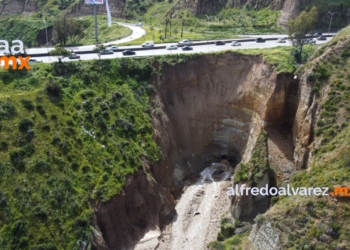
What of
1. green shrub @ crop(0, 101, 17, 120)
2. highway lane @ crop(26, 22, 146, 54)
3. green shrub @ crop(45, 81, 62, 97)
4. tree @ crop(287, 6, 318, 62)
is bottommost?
green shrub @ crop(0, 101, 17, 120)

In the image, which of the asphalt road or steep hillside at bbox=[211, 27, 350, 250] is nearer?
steep hillside at bbox=[211, 27, 350, 250]

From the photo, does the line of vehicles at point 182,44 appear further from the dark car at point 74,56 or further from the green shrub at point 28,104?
the green shrub at point 28,104

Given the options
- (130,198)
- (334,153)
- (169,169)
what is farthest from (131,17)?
(334,153)

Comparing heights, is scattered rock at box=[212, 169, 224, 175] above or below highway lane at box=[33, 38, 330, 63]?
below

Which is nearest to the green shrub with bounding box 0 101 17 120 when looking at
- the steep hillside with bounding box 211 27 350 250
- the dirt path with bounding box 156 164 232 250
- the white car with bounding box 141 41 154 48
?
the dirt path with bounding box 156 164 232 250

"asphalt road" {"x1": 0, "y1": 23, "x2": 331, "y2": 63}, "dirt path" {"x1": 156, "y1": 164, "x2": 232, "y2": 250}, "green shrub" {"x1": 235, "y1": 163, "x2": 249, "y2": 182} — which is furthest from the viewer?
"asphalt road" {"x1": 0, "y1": 23, "x2": 331, "y2": 63}

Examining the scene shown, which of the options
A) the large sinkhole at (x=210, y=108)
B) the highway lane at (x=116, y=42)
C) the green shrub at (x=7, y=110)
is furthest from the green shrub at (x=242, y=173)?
the highway lane at (x=116, y=42)

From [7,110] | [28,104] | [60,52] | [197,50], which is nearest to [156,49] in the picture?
[197,50]

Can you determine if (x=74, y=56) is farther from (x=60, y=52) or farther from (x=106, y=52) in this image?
(x=106, y=52)

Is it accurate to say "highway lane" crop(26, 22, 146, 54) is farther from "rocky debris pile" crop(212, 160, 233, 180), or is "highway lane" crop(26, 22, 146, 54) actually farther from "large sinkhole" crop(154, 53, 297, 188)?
"rocky debris pile" crop(212, 160, 233, 180)
